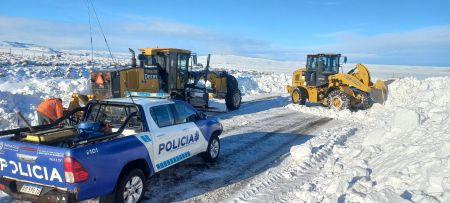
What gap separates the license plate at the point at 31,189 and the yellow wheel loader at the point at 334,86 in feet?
44.8

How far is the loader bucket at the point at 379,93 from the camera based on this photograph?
55.7 feet

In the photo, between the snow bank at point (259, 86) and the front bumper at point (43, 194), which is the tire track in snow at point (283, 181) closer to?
the front bumper at point (43, 194)

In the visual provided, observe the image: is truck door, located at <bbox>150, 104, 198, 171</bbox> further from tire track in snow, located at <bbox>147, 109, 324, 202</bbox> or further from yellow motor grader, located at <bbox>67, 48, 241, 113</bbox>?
yellow motor grader, located at <bbox>67, 48, 241, 113</bbox>

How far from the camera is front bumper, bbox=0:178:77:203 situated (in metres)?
4.85

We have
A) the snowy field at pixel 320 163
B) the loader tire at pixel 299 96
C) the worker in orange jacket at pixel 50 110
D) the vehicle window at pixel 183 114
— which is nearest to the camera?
the snowy field at pixel 320 163

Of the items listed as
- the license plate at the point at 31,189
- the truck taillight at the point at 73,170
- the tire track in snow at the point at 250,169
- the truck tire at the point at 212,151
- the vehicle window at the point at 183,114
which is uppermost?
the vehicle window at the point at 183,114

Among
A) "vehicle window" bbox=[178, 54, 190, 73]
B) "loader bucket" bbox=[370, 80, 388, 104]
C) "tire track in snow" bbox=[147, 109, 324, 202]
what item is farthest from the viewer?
"loader bucket" bbox=[370, 80, 388, 104]

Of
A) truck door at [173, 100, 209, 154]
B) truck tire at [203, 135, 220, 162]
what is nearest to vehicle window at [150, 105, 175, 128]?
truck door at [173, 100, 209, 154]

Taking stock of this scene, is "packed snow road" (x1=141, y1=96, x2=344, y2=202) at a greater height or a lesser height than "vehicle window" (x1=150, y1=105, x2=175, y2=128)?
lesser

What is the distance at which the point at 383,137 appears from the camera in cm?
872

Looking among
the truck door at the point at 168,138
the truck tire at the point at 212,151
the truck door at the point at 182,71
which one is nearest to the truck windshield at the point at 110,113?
the truck door at the point at 168,138

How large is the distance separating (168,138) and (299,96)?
1291 cm

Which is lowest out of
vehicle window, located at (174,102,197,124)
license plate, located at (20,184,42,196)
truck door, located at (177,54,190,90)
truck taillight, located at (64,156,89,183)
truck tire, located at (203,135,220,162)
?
truck tire, located at (203,135,220,162)

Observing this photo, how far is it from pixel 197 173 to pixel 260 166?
151 cm
